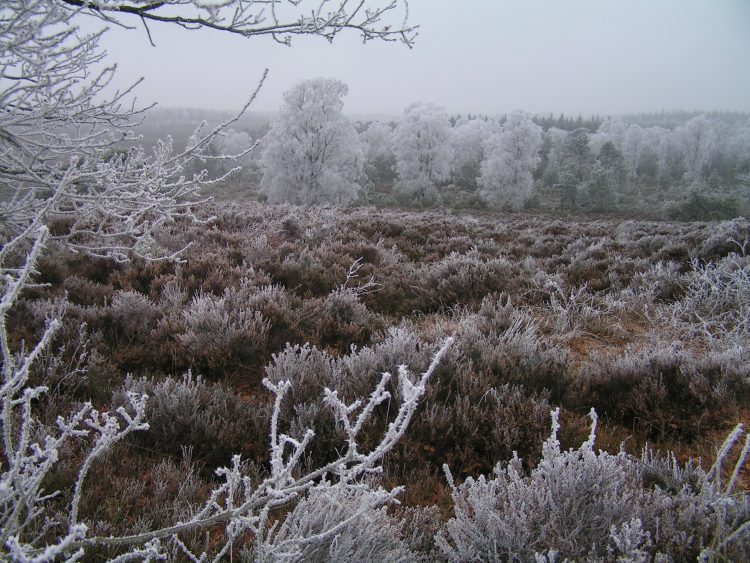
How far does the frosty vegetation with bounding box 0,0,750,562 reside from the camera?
1.39m

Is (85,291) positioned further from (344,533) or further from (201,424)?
(344,533)

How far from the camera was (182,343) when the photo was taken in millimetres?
3340

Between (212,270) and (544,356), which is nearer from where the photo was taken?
(544,356)

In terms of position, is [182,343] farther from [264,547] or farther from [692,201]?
[692,201]

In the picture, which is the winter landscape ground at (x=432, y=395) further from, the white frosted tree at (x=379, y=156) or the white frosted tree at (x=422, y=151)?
the white frosted tree at (x=379, y=156)

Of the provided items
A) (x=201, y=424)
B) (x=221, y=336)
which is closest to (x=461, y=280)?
(x=221, y=336)

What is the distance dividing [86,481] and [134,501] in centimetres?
24

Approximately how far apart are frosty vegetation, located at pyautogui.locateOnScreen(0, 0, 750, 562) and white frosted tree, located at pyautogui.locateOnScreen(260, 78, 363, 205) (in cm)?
2379

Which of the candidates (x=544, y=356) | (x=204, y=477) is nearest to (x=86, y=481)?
(x=204, y=477)

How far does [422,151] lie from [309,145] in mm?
17312

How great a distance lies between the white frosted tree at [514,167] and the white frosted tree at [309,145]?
17821mm

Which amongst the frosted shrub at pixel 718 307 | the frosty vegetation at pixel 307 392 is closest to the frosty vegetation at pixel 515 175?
the frosty vegetation at pixel 307 392

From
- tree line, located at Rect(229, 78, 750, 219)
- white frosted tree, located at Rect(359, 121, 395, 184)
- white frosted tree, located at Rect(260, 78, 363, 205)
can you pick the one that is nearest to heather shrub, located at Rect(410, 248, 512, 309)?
tree line, located at Rect(229, 78, 750, 219)

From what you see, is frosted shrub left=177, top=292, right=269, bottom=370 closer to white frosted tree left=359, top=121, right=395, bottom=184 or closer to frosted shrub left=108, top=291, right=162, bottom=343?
frosted shrub left=108, top=291, right=162, bottom=343
